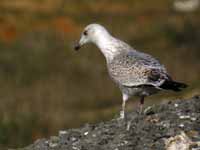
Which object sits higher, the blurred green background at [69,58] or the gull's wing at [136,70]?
the blurred green background at [69,58]

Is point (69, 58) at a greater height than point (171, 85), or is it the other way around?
point (69, 58)

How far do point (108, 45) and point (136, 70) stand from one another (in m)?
0.80

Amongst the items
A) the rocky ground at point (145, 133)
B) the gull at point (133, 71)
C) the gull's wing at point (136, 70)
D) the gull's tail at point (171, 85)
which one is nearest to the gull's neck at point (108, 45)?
the gull at point (133, 71)

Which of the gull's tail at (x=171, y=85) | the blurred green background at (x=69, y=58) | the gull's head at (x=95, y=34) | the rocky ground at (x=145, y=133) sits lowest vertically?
the rocky ground at (x=145, y=133)

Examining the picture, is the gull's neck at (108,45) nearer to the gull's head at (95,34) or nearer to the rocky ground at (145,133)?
the gull's head at (95,34)

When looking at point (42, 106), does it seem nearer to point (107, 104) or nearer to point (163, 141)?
point (107, 104)

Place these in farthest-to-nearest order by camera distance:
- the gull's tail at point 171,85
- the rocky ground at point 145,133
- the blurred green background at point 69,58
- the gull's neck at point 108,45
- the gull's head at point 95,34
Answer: the blurred green background at point 69,58 < the gull's head at point 95,34 < the gull's neck at point 108,45 < the gull's tail at point 171,85 < the rocky ground at point 145,133

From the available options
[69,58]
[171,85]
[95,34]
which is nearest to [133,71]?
[171,85]

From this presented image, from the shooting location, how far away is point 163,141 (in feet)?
33.5

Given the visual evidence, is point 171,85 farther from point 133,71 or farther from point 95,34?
point 95,34

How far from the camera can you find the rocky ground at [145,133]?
10.1 meters

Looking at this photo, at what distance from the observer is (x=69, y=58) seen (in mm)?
28812

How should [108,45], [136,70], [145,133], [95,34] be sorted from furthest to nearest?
1. [95,34]
2. [108,45]
3. [136,70]
4. [145,133]

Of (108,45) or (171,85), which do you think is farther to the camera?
(108,45)
